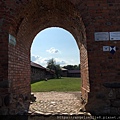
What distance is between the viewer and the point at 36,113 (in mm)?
4504

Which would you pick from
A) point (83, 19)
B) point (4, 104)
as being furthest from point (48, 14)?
point (4, 104)

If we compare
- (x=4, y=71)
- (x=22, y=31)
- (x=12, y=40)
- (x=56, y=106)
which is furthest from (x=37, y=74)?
(x=4, y=71)

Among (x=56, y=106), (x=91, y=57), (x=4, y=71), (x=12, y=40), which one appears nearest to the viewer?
(x=4, y=71)

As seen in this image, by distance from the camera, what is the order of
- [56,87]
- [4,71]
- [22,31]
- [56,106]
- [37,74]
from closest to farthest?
[4,71] < [22,31] < [56,106] < [56,87] < [37,74]

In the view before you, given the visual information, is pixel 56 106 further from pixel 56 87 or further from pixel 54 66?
pixel 54 66

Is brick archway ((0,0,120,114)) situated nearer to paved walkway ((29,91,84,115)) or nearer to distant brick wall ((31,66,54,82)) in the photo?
paved walkway ((29,91,84,115))

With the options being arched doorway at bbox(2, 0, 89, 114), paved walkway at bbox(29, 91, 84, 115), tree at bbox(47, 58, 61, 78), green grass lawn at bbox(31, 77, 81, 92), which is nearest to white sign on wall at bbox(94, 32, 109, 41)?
arched doorway at bbox(2, 0, 89, 114)

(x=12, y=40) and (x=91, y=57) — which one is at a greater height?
(x=12, y=40)

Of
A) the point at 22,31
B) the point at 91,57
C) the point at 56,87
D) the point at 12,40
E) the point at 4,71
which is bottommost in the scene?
the point at 56,87

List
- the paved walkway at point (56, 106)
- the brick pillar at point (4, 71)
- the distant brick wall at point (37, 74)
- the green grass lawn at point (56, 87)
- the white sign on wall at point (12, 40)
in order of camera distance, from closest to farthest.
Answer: the brick pillar at point (4, 71) < the white sign on wall at point (12, 40) < the paved walkway at point (56, 106) < the green grass lawn at point (56, 87) < the distant brick wall at point (37, 74)

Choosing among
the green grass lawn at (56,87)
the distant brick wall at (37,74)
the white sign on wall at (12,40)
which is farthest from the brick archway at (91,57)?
the distant brick wall at (37,74)

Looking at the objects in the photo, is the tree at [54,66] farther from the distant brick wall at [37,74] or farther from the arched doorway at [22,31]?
the arched doorway at [22,31]

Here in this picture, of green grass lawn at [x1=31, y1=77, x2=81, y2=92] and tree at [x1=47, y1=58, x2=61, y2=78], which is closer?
green grass lawn at [x1=31, y1=77, x2=81, y2=92]

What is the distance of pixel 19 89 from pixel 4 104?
1.12m
